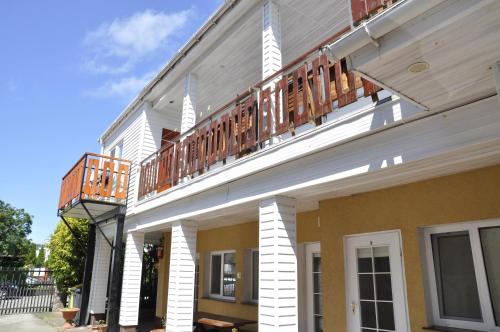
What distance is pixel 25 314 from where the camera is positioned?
49.0ft

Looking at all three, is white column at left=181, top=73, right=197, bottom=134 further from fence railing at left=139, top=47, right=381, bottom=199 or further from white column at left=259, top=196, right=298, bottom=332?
white column at left=259, top=196, right=298, bottom=332

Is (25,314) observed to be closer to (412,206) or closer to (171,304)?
(171,304)

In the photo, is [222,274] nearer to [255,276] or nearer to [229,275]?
[229,275]

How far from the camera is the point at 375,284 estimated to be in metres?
→ 5.34

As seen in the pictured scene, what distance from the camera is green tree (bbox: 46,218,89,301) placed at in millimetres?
15000

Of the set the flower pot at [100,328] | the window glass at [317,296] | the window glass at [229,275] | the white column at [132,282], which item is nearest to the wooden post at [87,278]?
the flower pot at [100,328]

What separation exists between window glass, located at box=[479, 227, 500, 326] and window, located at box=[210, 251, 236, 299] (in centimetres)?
629

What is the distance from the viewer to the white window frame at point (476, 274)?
13.7ft

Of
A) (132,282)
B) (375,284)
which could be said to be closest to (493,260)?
(375,284)

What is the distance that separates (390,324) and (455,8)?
4454mm

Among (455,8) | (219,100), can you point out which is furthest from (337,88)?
(219,100)

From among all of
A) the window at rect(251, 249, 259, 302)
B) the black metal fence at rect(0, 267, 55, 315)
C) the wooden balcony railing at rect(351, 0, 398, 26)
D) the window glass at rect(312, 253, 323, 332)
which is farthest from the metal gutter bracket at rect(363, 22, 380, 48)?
the black metal fence at rect(0, 267, 55, 315)

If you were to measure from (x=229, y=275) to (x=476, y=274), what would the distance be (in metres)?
6.52

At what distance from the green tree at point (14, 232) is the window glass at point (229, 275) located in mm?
41499
